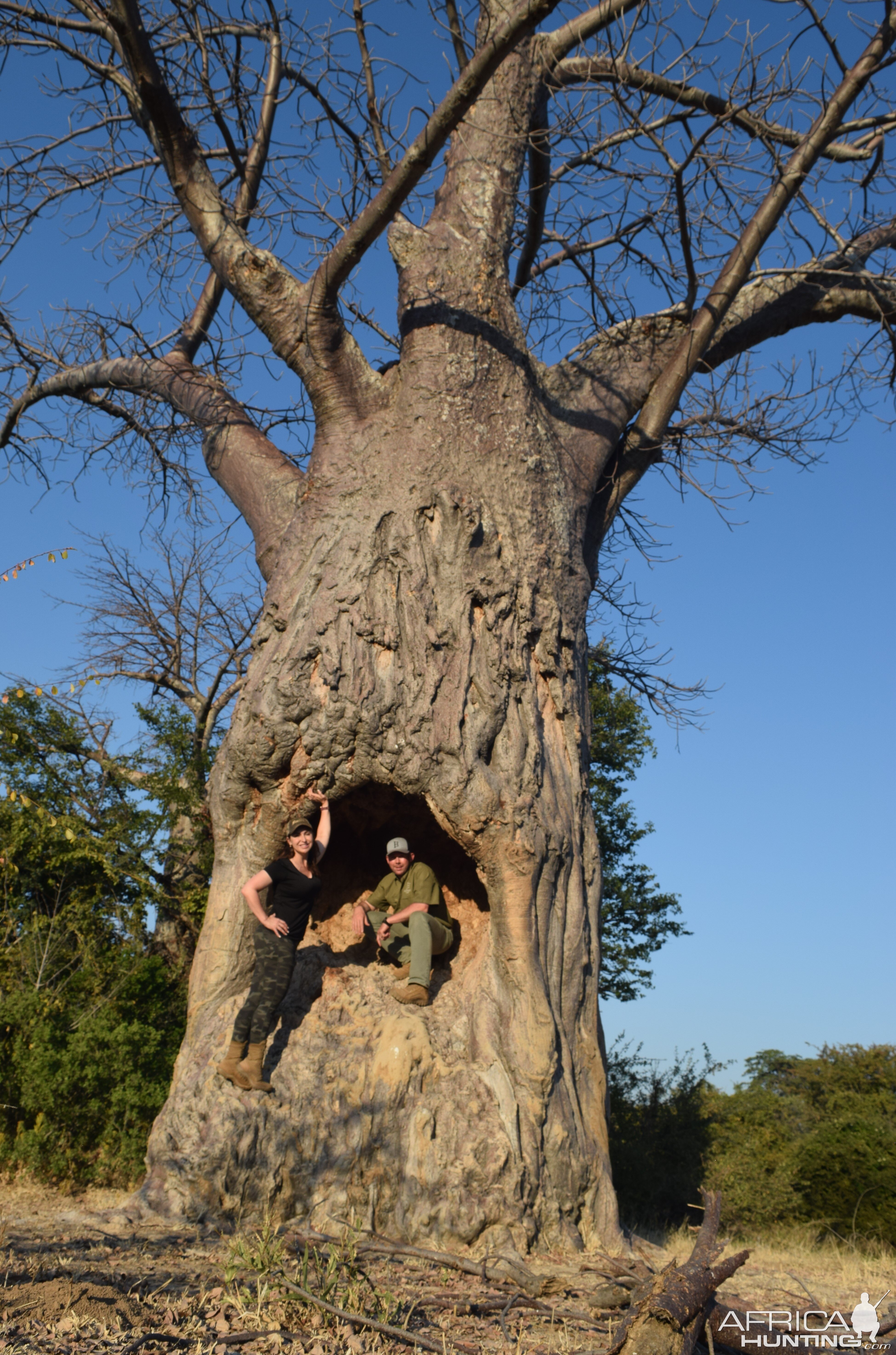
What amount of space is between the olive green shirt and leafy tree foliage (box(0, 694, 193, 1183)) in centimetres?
231

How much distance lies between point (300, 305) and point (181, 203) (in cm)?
119

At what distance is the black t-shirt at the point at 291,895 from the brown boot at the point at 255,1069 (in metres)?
0.58

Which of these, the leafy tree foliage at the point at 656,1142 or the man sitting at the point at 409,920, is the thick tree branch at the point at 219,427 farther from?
the leafy tree foliage at the point at 656,1142

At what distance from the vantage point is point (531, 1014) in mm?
5414

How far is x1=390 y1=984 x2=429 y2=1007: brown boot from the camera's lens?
222 inches

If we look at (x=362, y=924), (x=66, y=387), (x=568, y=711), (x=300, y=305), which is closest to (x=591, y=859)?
(x=568, y=711)

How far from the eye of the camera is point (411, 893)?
19.6 ft

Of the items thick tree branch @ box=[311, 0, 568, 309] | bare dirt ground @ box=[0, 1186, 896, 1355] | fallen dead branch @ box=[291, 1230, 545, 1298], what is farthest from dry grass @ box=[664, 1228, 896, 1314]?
thick tree branch @ box=[311, 0, 568, 309]

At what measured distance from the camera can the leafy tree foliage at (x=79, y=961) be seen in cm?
678

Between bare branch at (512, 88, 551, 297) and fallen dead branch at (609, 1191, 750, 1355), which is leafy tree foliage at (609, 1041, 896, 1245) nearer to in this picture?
fallen dead branch at (609, 1191, 750, 1355)

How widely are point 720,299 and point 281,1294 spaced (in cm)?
647

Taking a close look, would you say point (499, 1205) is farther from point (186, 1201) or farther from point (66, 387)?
point (66, 387)

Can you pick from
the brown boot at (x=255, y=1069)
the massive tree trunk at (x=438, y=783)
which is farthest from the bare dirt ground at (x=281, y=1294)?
the brown boot at (x=255, y=1069)

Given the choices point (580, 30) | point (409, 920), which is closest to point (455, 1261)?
point (409, 920)
